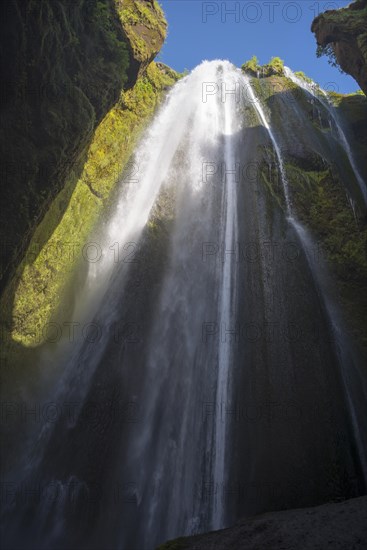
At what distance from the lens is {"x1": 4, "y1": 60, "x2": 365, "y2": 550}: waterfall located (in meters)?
8.82

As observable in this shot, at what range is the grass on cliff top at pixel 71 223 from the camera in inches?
454

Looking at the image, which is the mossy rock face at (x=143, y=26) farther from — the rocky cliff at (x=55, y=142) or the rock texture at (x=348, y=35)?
the rock texture at (x=348, y=35)

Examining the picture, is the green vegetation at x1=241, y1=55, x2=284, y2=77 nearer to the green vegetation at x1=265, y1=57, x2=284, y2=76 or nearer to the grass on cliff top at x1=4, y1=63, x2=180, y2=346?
the green vegetation at x1=265, y1=57, x2=284, y2=76

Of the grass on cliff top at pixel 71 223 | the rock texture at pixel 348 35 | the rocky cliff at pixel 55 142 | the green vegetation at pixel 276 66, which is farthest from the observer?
the green vegetation at pixel 276 66

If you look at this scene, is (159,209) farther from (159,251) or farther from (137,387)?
(137,387)

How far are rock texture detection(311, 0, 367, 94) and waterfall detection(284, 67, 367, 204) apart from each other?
10.1 ft

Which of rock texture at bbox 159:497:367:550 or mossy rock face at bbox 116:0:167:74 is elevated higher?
mossy rock face at bbox 116:0:167:74

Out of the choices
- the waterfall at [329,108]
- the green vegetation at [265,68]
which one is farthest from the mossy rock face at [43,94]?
the green vegetation at [265,68]

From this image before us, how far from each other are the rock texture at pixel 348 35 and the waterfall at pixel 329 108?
3.07 meters

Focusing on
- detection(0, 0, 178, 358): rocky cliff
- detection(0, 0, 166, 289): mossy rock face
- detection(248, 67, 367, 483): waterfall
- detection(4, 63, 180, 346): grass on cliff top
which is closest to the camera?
detection(0, 0, 166, 289): mossy rock face

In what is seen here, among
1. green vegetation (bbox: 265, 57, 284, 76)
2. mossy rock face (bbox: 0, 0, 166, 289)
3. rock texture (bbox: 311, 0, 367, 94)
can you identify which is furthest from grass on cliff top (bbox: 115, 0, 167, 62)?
green vegetation (bbox: 265, 57, 284, 76)

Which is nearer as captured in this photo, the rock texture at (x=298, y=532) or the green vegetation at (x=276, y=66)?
the rock texture at (x=298, y=532)

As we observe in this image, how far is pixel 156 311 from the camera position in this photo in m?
12.5

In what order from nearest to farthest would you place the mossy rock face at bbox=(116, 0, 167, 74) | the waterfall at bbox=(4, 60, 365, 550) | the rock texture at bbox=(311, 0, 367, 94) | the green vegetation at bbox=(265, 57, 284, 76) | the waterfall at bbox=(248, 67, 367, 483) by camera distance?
the waterfall at bbox=(4, 60, 365, 550)
the waterfall at bbox=(248, 67, 367, 483)
the rock texture at bbox=(311, 0, 367, 94)
the mossy rock face at bbox=(116, 0, 167, 74)
the green vegetation at bbox=(265, 57, 284, 76)
